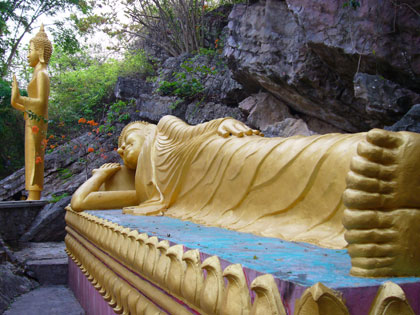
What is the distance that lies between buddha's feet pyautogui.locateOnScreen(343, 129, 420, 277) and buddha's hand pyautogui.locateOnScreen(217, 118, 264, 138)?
171 centimetres

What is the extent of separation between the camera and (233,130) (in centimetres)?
279

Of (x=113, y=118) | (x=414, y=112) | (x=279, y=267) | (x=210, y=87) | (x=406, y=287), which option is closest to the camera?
(x=406, y=287)

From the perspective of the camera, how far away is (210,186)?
2686 millimetres

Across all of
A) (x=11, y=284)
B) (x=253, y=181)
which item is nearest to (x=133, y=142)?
(x=11, y=284)

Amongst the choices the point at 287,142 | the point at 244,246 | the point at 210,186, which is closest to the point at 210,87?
the point at 210,186

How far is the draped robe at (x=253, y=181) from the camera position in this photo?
170 centimetres

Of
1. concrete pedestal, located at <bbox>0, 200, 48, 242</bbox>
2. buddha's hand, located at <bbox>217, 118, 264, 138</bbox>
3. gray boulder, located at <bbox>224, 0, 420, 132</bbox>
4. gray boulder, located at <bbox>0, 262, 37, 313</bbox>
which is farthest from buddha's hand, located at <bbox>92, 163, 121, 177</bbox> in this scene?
concrete pedestal, located at <bbox>0, 200, 48, 242</bbox>

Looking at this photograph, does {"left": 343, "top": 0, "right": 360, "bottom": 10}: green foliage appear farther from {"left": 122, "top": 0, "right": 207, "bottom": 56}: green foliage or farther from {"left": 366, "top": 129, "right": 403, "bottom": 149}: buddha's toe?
{"left": 122, "top": 0, "right": 207, "bottom": 56}: green foliage

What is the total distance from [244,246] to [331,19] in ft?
12.3

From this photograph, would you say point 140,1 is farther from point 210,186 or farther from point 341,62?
point 210,186

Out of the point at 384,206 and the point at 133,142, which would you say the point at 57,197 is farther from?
the point at 384,206

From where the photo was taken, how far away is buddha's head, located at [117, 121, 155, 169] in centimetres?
396

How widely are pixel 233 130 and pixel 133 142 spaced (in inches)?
60.8

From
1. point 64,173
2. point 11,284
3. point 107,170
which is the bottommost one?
point 11,284
